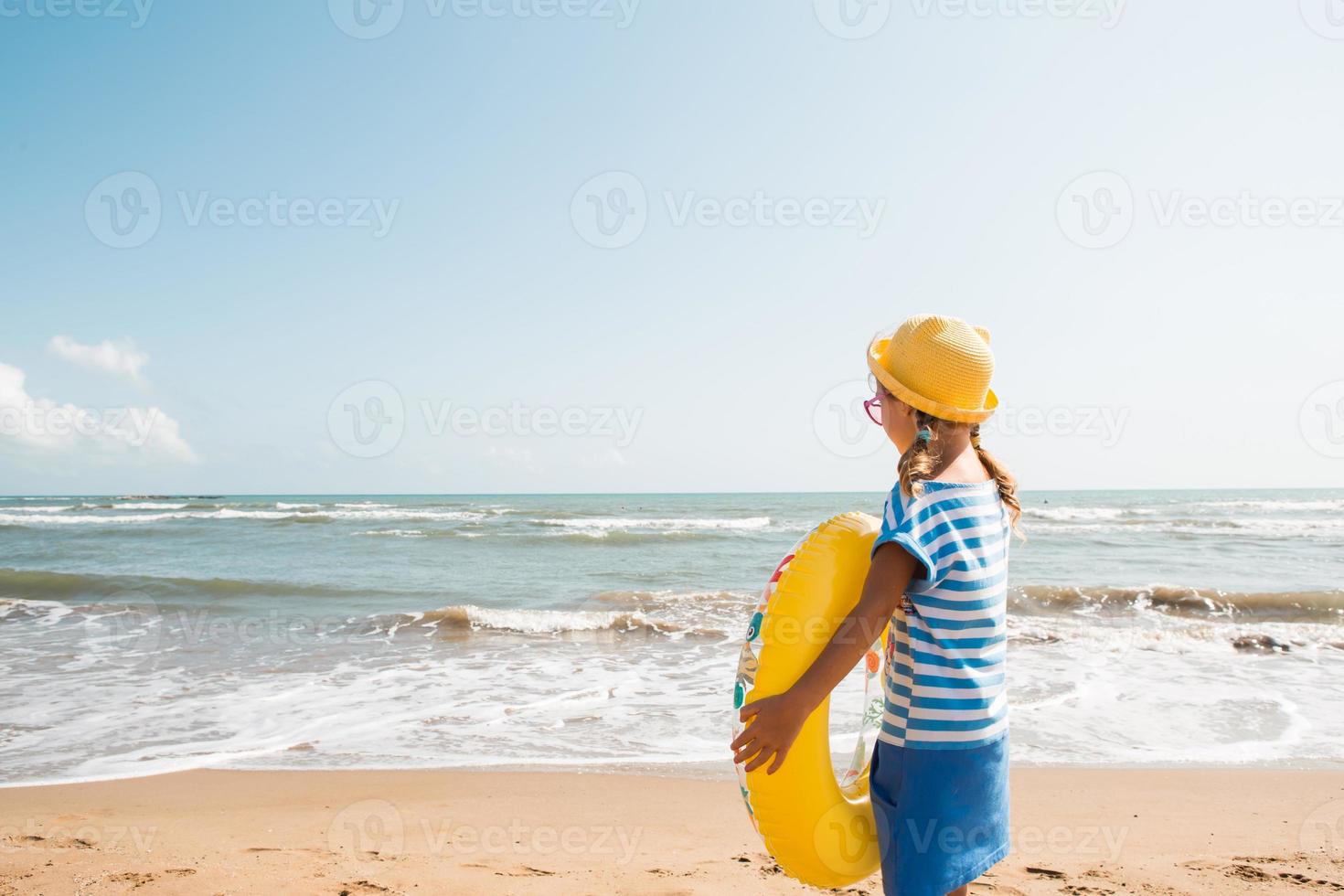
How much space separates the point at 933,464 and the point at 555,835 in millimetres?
3009

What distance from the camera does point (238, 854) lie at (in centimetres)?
355

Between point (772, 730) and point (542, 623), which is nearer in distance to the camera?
point (772, 730)

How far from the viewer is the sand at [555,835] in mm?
3268

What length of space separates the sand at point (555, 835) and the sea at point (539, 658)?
342 millimetres

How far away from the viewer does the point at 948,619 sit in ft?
5.60

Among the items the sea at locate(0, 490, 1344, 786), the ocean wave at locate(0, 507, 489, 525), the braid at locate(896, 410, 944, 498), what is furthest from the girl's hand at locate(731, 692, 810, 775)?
the ocean wave at locate(0, 507, 489, 525)

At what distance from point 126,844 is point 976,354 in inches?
163

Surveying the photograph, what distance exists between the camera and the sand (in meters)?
3.27

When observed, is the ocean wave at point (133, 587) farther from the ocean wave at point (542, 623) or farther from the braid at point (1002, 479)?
the braid at point (1002, 479)

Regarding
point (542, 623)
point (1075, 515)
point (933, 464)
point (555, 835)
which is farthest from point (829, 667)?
point (1075, 515)

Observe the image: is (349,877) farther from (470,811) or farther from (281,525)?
(281,525)

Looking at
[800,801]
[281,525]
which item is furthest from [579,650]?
[281,525]

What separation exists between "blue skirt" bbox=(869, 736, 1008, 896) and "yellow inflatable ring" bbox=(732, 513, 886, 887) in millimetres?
126

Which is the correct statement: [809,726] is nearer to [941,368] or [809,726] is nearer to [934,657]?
[934,657]
